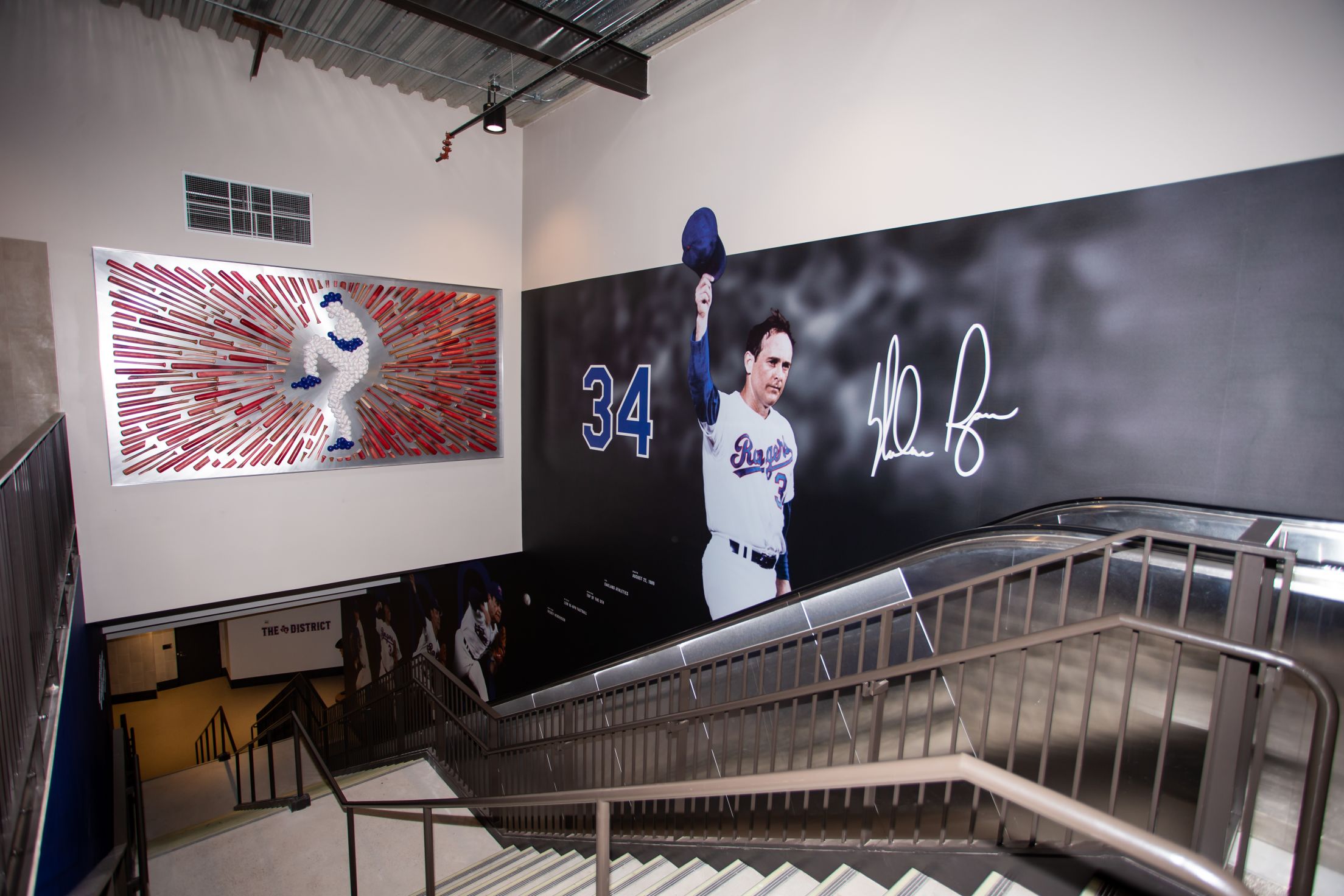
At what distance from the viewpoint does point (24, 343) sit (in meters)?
4.89

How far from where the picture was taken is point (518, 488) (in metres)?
7.57

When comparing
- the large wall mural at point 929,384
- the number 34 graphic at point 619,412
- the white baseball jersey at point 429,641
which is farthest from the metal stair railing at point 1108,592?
the white baseball jersey at point 429,641

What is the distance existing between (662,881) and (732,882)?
312mm

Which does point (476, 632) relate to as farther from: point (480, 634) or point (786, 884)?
point (786, 884)

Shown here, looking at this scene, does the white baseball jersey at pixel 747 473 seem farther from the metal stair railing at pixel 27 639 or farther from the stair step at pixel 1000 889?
the metal stair railing at pixel 27 639

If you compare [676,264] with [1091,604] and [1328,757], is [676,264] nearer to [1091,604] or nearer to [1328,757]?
[1091,604]

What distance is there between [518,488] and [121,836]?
431 cm

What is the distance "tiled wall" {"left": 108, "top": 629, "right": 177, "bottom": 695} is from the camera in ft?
36.2

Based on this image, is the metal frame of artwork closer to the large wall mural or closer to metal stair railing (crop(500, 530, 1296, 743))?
the large wall mural

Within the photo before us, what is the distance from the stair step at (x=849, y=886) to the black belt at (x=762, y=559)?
2393mm

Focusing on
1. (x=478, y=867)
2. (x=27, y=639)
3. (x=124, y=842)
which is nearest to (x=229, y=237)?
(x=27, y=639)

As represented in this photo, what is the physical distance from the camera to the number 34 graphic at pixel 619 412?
18.7 feet

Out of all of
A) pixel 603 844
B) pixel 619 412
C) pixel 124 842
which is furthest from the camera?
pixel 619 412

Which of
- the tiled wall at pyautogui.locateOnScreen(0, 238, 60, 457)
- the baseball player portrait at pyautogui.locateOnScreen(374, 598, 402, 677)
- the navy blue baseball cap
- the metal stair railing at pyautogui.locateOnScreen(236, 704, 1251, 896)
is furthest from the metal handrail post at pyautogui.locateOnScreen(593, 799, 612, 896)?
the baseball player portrait at pyautogui.locateOnScreen(374, 598, 402, 677)
